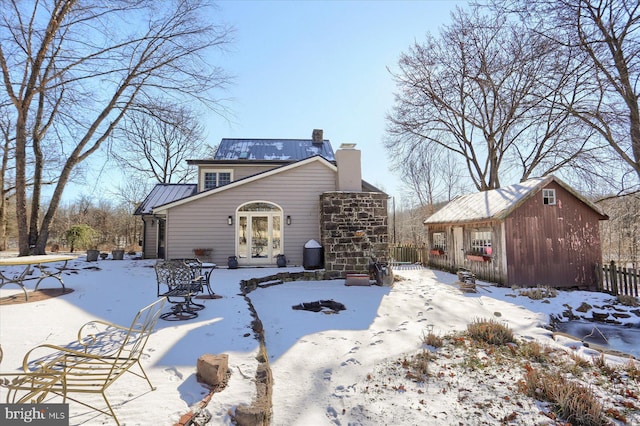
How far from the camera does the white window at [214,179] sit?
1495 centimetres

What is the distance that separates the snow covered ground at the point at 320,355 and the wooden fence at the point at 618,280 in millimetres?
1888

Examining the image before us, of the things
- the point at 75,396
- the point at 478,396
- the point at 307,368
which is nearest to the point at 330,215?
the point at 307,368

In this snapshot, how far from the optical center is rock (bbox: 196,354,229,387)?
299 centimetres

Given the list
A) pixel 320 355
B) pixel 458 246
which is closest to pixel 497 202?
pixel 458 246

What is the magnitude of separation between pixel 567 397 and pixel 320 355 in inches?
107

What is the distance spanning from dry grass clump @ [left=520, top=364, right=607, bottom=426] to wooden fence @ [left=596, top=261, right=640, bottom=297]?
27.8 ft

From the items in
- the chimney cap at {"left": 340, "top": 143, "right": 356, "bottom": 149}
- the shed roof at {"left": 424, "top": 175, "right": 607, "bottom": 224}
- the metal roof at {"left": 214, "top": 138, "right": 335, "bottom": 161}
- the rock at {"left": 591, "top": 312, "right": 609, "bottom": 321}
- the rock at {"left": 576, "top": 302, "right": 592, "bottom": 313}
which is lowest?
the rock at {"left": 591, "top": 312, "right": 609, "bottom": 321}

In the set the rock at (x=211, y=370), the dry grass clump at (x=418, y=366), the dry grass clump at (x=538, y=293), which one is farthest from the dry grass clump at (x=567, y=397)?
the dry grass clump at (x=538, y=293)

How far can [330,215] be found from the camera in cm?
1107

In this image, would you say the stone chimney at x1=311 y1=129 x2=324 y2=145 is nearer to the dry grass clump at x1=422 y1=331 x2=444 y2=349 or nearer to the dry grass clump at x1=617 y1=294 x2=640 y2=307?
the dry grass clump at x1=617 y1=294 x2=640 y2=307

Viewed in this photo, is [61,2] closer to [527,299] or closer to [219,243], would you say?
[219,243]

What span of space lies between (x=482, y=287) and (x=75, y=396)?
10302mm

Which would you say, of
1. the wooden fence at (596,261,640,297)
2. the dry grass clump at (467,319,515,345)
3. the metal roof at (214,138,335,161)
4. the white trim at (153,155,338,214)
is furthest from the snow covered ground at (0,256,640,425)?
the metal roof at (214,138,335,161)

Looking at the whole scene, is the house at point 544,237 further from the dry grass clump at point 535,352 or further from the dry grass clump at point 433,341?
the dry grass clump at point 433,341
